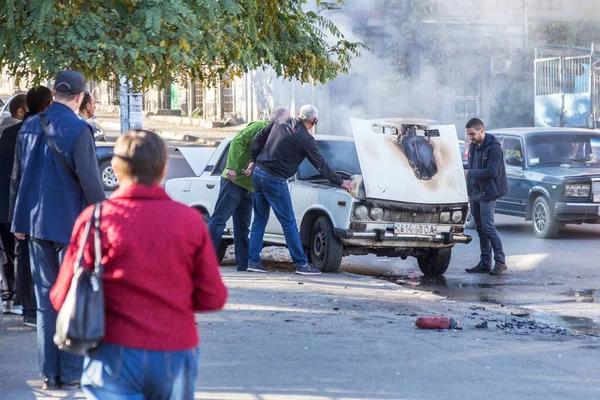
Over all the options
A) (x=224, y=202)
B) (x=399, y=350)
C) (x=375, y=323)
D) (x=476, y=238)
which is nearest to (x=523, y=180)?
(x=476, y=238)

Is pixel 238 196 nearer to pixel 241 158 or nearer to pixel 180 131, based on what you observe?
pixel 241 158

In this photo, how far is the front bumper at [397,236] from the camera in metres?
10.4

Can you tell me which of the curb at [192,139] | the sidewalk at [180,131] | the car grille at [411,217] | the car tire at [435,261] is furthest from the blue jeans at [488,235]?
the curb at [192,139]

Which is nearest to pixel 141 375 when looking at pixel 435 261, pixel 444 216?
pixel 444 216

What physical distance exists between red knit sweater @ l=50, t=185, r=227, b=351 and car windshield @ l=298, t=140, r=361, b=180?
304 inches

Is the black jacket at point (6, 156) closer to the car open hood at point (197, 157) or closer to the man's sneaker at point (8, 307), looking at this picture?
the man's sneaker at point (8, 307)

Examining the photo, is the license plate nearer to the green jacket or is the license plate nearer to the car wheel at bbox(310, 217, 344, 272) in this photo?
the car wheel at bbox(310, 217, 344, 272)

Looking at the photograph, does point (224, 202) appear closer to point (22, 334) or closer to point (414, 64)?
point (22, 334)

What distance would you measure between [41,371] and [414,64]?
22.0 metres

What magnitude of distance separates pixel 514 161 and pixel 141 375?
42.0 ft

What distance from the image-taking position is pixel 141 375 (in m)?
3.41

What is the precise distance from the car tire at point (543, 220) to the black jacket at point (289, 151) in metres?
5.31

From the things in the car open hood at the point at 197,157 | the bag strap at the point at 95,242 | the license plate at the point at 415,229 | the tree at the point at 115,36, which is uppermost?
the tree at the point at 115,36

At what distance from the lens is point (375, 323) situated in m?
7.84
